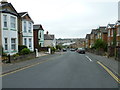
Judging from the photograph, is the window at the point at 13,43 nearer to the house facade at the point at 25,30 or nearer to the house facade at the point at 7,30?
the house facade at the point at 7,30

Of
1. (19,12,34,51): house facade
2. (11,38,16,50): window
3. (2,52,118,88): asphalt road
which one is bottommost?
(2,52,118,88): asphalt road

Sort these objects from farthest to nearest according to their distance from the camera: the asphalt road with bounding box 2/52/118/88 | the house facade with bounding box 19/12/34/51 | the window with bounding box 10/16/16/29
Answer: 1. the house facade with bounding box 19/12/34/51
2. the window with bounding box 10/16/16/29
3. the asphalt road with bounding box 2/52/118/88

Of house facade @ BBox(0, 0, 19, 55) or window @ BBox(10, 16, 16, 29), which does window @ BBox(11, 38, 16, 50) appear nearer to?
house facade @ BBox(0, 0, 19, 55)

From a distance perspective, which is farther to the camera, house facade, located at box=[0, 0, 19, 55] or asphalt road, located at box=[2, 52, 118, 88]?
house facade, located at box=[0, 0, 19, 55]

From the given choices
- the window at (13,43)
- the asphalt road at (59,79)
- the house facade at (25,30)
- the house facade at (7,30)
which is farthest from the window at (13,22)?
the asphalt road at (59,79)

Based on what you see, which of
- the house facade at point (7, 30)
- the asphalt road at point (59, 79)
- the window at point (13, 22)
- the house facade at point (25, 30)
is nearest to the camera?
the asphalt road at point (59, 79)

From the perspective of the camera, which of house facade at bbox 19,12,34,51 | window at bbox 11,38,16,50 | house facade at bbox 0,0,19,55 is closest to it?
house facade at bbox 0,0,19,55

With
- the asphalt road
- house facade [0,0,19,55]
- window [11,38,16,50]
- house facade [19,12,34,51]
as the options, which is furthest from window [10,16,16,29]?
the asphalt road

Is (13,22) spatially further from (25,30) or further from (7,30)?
(25,30)

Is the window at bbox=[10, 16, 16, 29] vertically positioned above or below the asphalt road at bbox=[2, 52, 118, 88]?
above

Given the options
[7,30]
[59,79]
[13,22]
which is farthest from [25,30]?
[59,79]

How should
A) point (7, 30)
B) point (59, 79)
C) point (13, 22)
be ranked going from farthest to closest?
point (13, 22) → point (7, 30) → point (59, 79)

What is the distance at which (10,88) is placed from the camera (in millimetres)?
6543

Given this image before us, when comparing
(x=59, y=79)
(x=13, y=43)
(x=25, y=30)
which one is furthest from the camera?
(x=25, y=30)
